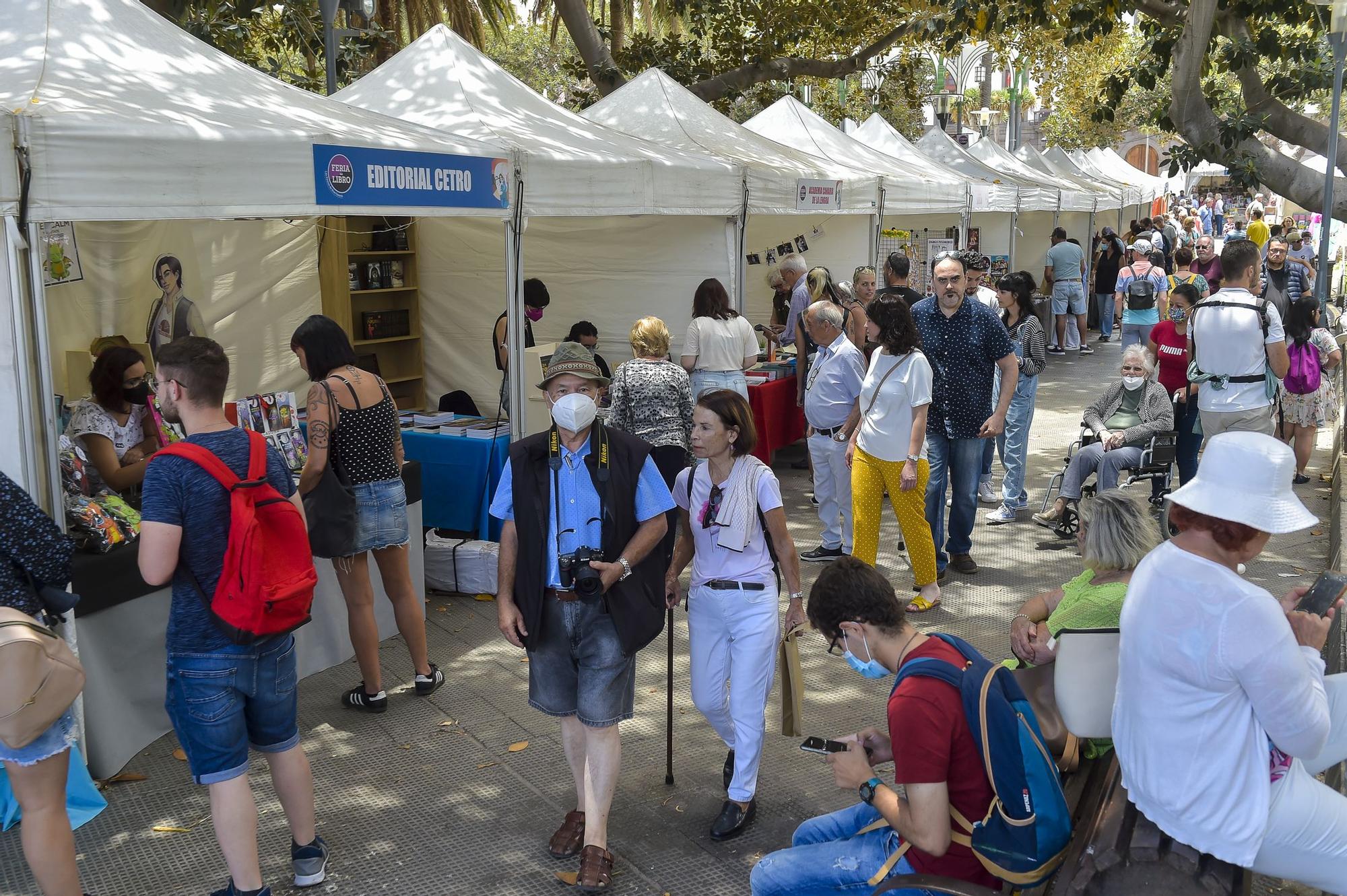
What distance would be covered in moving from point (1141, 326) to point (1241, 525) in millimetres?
12190

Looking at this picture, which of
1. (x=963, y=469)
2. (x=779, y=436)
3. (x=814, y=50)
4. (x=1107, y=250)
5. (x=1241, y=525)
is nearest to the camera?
(x=1241, y=525)

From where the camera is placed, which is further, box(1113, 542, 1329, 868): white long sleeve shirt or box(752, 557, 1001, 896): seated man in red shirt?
box(752, 557, 1001, 896): seated man in red shirt

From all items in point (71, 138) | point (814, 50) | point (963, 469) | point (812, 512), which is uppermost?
point (814, 50)

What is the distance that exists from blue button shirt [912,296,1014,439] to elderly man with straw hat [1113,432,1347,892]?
12.8 ft

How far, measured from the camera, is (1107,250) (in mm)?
19406

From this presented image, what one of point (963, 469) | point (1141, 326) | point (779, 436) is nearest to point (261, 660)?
point (963, 469)

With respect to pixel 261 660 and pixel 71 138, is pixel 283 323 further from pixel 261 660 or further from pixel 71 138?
pixel 261 660

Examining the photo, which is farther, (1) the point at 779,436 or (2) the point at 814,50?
(2) the point at 814,50

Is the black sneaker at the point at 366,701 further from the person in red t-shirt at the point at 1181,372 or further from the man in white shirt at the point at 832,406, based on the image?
the person in red t-shirt at the point at 1181,372

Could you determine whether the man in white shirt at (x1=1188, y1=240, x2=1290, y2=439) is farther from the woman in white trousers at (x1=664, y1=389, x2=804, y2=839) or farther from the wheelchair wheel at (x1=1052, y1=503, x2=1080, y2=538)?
the woman in white trousers at (x1=664, y1=389, x2=804, y2=839)

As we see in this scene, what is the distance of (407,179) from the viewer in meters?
5.67

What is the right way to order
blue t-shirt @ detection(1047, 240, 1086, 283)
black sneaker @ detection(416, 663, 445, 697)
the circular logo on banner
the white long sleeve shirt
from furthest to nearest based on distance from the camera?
blue t-shirt @ detection(1047, 240, 1086, 283) → black sneaker @ detection(416, 663, 445, 697) → the circular logo on banner → the white long sleeve shirt

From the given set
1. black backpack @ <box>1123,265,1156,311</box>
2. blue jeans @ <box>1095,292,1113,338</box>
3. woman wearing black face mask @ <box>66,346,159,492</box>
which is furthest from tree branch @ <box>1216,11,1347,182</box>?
blue jeans @ <box>1095,292,1113,338</box>

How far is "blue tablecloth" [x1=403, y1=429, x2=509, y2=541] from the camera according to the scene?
6961 mm
